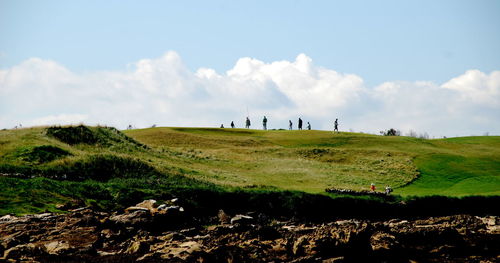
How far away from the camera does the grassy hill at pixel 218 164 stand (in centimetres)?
3425

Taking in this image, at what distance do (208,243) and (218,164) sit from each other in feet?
149

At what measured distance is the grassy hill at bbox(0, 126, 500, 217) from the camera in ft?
112

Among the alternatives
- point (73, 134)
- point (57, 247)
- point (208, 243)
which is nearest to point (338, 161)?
point (73, 134)

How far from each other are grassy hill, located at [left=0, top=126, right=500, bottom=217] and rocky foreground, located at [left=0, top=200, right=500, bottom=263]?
5.29m

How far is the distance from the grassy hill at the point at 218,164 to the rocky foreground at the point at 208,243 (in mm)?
5289

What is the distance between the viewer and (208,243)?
2088cm

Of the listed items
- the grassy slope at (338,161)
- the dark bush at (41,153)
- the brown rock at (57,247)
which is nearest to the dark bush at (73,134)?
the dark bush at (41,153)

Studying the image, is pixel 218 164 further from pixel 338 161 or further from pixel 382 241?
pixel 382 241

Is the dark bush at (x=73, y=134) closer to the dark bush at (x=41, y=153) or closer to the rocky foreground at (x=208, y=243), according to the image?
the dark bush at (x=41, y=153)

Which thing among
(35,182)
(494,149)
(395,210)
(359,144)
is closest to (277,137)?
(359,144)

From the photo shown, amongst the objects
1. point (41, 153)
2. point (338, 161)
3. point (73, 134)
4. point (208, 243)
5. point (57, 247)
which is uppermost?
point (73, 134)

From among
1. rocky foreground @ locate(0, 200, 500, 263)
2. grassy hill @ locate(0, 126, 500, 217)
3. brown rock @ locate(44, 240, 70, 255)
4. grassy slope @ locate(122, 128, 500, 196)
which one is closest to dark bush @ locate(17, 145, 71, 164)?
grassy hill @ locate(0, 126, 500, 217)

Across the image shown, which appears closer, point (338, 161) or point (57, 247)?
point (57, 247)

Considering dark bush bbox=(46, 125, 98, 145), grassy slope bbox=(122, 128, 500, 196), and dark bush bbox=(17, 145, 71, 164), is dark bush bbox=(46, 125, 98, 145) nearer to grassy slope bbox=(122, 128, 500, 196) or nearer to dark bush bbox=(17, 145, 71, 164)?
dark bush bbox=(17, 145, 71, 164)
